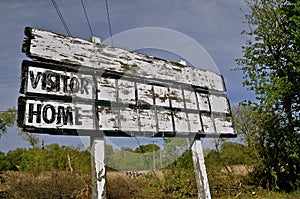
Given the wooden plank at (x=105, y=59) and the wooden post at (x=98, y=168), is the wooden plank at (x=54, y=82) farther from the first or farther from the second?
the wooden post at (x=98, y=168)

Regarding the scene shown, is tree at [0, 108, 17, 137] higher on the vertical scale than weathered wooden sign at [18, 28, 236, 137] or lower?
higher

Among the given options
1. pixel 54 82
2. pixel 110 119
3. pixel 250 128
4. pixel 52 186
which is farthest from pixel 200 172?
pixel 250 128

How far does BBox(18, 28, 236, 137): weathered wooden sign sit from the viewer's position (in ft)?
7.82

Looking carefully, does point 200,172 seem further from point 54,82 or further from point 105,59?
point 54,82

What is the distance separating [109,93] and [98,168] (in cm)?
80

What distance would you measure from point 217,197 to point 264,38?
698 centimetres

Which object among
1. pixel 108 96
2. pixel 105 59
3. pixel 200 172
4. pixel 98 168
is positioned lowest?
pixel 200 172

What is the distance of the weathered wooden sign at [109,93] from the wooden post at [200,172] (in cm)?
24

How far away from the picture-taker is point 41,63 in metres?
→ 2.47

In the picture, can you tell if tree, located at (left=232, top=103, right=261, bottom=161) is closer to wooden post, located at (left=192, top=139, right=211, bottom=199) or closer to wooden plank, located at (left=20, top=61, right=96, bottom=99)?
wooden post, located at (left=192, top=139, right=211, bottom=199)

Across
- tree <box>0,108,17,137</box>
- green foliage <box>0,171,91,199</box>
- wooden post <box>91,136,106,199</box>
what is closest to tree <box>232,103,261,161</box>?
green foliage <box>0,171,91,199</box>

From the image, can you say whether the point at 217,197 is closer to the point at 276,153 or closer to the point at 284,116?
the point at 276,153

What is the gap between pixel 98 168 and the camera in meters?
2.51

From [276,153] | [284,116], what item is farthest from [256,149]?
[284,116]
